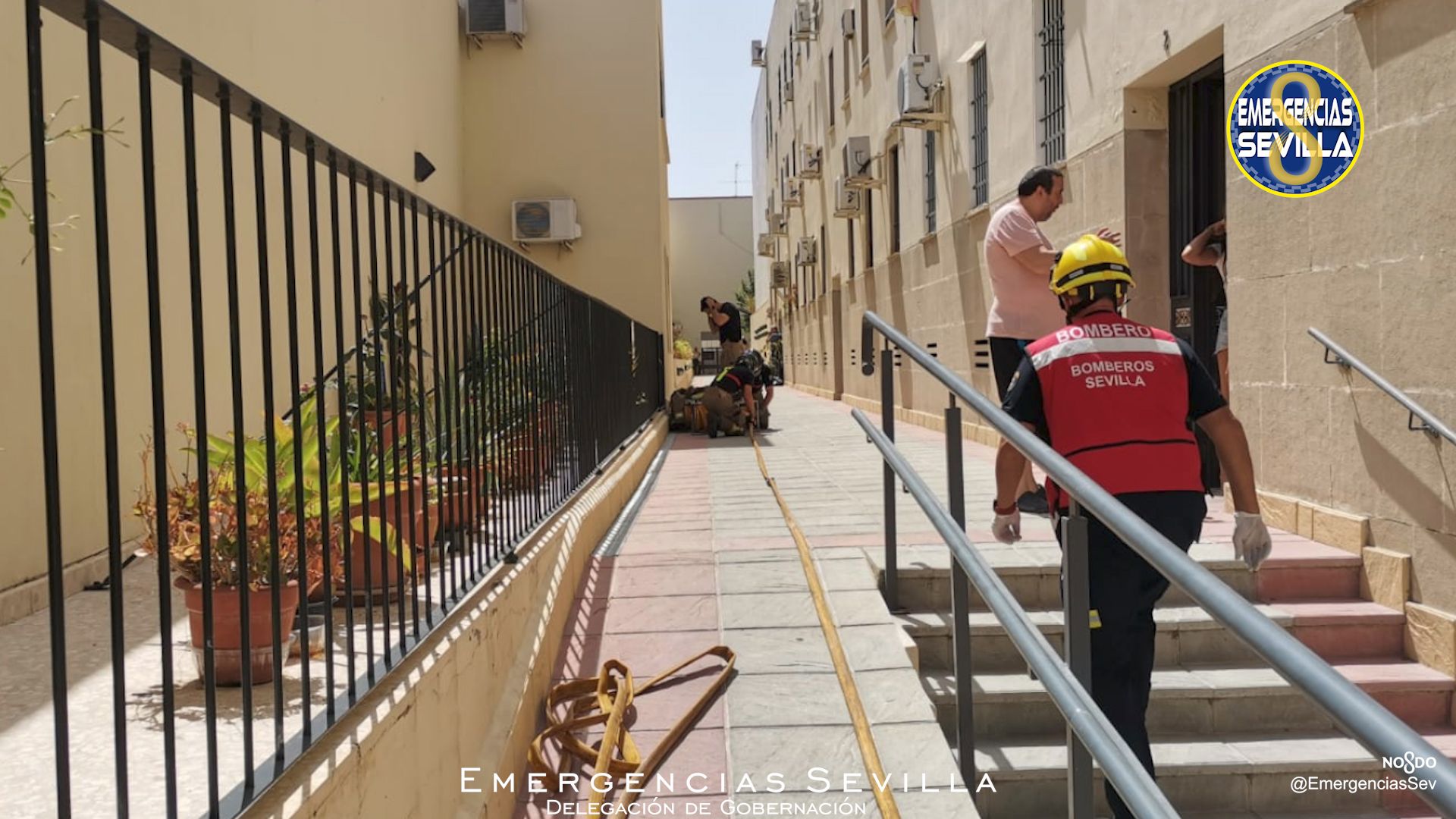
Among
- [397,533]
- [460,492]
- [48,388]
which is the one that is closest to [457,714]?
[397,533]

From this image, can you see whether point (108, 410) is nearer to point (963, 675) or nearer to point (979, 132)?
point (963, 675)

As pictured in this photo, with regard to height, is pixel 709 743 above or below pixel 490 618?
below

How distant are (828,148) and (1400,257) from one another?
16881 millimetres

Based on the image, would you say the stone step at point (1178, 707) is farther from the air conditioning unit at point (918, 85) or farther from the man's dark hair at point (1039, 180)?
the air conditioning unit at point (918, 85)

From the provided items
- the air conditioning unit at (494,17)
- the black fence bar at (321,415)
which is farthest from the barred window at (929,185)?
the black fence bar at (321,415)

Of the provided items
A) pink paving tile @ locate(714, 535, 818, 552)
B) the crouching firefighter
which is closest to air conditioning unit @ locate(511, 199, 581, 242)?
the crouching firefighter

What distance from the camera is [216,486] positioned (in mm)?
2494

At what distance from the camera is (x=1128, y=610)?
3.14m

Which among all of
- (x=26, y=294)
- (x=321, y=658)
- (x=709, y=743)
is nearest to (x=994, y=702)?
(x=709, y=743)

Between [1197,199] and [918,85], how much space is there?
5153 millimetres

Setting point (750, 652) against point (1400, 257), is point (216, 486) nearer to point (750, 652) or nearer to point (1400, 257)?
point (750, 652)

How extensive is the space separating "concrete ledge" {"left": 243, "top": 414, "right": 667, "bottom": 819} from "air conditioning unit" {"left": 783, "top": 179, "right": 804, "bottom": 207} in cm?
2108

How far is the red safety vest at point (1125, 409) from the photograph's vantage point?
3121mm

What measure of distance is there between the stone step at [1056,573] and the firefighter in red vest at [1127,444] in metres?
1.17
